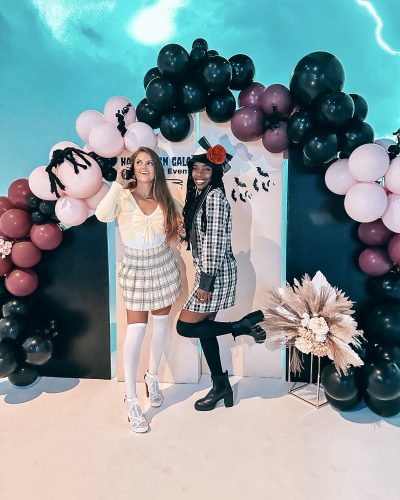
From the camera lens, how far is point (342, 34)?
517cm

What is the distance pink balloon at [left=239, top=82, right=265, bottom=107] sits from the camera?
3.09 metres

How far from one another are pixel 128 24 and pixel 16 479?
15.4 feet

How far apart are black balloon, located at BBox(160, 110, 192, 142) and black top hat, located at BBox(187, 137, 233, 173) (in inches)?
11.5

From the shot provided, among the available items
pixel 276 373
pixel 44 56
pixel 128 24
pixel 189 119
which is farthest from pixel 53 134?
pixel 276 373

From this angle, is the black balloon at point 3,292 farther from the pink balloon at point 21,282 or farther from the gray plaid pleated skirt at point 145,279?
the gray plaid pleated skirt at point 145,279

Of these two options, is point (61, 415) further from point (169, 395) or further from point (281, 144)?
point (281, 144)

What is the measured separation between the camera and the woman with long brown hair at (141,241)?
285cm

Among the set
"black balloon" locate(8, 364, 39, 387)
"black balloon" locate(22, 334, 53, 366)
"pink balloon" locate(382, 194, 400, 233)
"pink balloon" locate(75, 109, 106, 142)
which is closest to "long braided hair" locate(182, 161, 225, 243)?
"pink balloon" locate(75, 109, 106, 142)

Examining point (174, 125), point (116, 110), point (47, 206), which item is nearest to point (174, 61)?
point (174, 125)

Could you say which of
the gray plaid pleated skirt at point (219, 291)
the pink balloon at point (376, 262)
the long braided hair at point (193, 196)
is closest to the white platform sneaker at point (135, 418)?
the gray plaid pleated skirt at point (219, 291)

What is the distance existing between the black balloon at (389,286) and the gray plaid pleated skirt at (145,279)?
1356 mm

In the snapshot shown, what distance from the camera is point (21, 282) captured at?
3.24 metres

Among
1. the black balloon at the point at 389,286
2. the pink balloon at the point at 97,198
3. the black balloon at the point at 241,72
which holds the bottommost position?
the black balloon at the point at 389,286

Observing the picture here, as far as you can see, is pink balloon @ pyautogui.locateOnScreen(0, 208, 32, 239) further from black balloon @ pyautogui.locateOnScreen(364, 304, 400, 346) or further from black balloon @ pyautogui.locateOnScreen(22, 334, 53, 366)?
black balloon @ pyautogui.locateOnScreen(364, 304, 400, 346)
